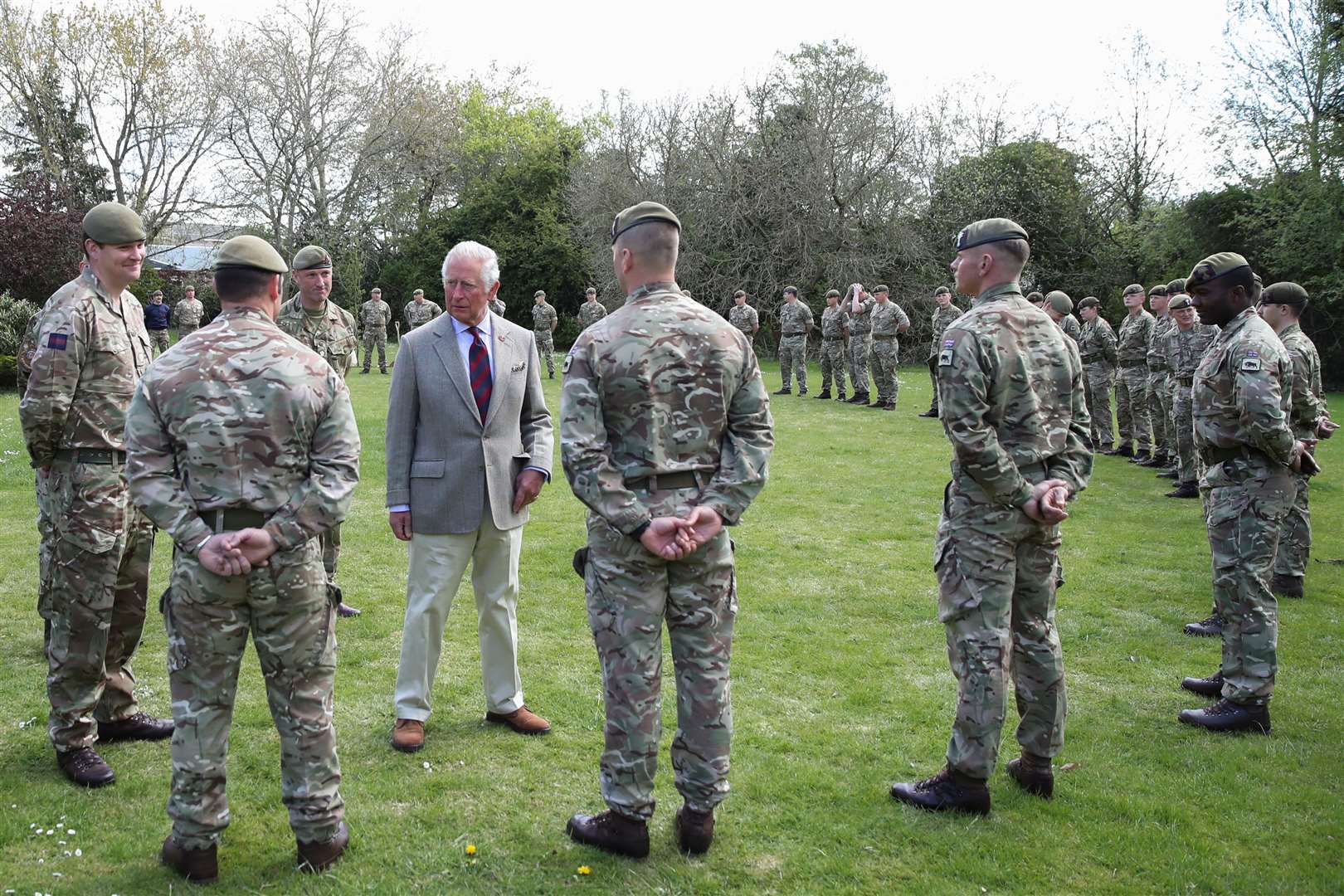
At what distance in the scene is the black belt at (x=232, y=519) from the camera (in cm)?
360

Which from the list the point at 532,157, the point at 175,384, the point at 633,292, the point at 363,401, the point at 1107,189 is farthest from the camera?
the point at 532,157

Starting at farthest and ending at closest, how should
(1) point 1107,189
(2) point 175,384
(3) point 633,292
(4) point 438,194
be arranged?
(4) point 438,194 < (1) point 1107,189 < (3) point 633,292 < (2) point 175,384

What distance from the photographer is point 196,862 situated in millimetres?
3666

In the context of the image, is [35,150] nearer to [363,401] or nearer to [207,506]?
[363,401]

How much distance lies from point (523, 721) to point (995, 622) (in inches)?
96.0

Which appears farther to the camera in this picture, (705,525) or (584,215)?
(584,215)

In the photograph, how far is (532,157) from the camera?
44.2 meters

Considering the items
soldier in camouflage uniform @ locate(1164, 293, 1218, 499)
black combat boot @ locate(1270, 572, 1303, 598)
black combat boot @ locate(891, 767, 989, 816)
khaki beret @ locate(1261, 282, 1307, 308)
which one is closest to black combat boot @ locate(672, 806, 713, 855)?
black combat boot @ locate(891, 767, 989, 816)

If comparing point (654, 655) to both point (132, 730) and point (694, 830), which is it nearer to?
point (694, 830)

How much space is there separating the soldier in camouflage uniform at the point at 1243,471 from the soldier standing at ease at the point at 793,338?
16.4 metres

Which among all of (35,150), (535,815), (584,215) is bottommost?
(535,815)

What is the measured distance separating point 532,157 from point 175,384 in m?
42.7

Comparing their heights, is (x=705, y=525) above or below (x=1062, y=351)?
below

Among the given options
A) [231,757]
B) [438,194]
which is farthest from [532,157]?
[231,757]
